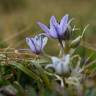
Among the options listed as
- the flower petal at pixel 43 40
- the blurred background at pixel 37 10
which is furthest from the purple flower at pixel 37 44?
the blurred background at pixel 37 10

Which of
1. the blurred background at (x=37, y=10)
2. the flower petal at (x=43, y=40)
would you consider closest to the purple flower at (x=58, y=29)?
the flower petal at (x=43, y=40)

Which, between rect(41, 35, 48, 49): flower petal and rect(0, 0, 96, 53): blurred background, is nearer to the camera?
rect(41, 35, 48, 49): flower petal

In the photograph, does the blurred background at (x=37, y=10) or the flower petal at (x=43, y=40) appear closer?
the flower petal at (x=43, y=40)

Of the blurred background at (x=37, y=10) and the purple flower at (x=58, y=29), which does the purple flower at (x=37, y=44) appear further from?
the blurred background at (x=37, y=10)

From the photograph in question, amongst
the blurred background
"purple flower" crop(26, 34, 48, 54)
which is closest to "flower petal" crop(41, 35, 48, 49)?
"purple flower" crop(26, 34, 48, 54)

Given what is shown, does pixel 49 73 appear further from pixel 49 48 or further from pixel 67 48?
pixel 49 48

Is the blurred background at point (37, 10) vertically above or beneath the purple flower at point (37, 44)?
above

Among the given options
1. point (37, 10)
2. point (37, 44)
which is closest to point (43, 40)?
point (37, 44)

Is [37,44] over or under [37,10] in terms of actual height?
under

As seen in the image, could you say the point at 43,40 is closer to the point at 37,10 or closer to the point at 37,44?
the point at 37,44

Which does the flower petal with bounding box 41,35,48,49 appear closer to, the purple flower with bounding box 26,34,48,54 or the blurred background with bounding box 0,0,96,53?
the purple flower with bounding box 26,34,48,54

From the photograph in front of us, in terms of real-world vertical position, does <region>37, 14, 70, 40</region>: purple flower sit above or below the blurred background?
below

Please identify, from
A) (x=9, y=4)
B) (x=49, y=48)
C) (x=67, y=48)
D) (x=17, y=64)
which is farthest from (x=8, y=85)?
(x=9, y=4)
